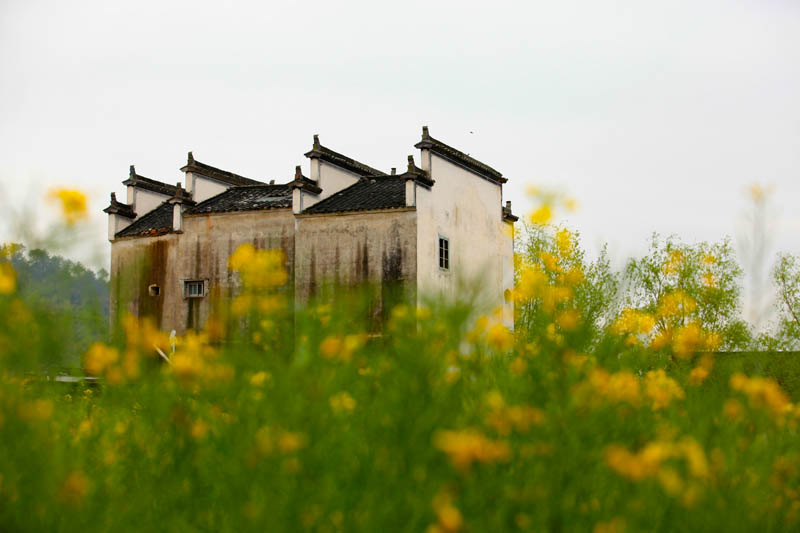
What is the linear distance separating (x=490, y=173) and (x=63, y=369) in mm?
18885

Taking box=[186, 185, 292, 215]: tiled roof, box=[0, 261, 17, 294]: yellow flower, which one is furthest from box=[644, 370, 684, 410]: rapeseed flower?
box=[186, 185, 292, 215]: tiled roof

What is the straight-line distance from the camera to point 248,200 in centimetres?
2230

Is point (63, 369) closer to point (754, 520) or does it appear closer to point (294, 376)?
point (294, 376)

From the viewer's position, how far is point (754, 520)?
3.13 metres

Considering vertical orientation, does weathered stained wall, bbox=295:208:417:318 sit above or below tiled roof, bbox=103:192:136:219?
below

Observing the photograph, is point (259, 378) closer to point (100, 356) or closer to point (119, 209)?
point (100, 356)

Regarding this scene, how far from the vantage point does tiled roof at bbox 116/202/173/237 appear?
22688 mm

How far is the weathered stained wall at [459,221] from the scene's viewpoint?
63.5 feet

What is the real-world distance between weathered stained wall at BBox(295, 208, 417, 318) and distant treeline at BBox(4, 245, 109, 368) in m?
14.3

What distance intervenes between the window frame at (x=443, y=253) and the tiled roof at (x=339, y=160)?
343 centimetres


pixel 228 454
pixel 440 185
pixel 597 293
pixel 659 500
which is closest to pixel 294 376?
pixel 228 454

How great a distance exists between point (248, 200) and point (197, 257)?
197cm

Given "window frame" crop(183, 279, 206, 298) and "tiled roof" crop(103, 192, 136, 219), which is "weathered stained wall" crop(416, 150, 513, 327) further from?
"tiled roof" crop(103, 192, 136, 219)

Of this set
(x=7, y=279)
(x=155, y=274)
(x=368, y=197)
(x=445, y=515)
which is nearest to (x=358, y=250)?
(x=368, y=197)
